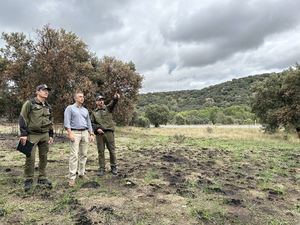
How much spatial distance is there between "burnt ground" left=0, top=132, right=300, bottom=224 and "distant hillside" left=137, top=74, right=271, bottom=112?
7657cm

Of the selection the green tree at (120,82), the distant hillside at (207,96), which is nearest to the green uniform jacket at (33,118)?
the green tree at (120,82)

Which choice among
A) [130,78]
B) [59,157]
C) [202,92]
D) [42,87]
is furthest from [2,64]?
[202,92]

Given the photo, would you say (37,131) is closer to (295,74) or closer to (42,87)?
(42,87)

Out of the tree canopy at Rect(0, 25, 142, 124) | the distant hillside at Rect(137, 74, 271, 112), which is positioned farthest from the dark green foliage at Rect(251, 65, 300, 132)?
the distant hillside at Rect(137, 74, 271, 112)

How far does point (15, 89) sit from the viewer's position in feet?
66.8

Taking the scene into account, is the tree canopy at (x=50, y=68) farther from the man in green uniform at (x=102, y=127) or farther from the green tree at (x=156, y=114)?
the green tree at (x=156, y=114)

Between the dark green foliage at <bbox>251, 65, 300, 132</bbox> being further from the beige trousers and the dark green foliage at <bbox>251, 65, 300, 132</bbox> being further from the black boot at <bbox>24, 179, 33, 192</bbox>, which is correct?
the black boot at <bbox>24, 179, 33, 192</bbox>

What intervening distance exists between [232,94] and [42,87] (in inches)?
3739

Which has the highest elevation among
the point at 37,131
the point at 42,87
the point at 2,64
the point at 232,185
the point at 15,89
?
the point at 2,64

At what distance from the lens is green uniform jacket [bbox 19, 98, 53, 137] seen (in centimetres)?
643

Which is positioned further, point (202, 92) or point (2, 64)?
point (202, 92)

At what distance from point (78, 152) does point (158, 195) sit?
205cm

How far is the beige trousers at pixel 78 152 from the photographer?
23.4ft

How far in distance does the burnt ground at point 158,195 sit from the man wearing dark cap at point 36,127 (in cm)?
36
